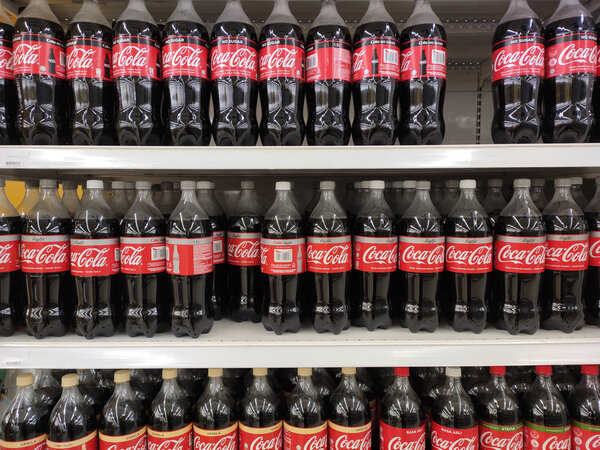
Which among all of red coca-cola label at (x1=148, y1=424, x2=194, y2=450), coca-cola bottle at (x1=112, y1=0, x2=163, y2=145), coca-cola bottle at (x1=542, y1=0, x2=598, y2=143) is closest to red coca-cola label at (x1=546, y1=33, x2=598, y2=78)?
coca-cola bottle at (x1=542, y1=0, x2=598, y2=143)

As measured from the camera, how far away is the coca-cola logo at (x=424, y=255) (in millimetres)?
1233

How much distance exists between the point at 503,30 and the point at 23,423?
6.98ft

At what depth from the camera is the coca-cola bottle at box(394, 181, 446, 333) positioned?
124 centimetres

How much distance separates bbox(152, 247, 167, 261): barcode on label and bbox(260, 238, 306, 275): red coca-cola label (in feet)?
1.18

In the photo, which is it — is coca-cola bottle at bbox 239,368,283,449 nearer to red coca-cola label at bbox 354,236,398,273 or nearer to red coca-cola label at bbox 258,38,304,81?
red coca-cola label at bbox 354,236,398,273

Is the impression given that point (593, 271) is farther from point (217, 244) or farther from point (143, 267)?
point (143, 267)

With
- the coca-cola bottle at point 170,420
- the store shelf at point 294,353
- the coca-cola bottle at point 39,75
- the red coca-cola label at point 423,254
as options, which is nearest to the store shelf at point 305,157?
the coca-cola bottle at point 39,75

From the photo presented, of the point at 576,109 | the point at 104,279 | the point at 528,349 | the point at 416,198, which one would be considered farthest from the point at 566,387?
the point at 104,279

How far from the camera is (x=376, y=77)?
1231 mm

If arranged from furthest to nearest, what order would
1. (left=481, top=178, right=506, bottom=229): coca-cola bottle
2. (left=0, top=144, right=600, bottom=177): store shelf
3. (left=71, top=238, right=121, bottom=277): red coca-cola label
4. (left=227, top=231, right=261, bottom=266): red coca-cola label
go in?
(left=481, top=178, right=506, bottom=229): coca-cola bottle → (left=227, top=231, right=261, bottom=266): red coca-cola label → (left=71, top=238, right=121, bottom=277): red coca-cola label → (left=0, top=144, right=600, bottom=177): store shelf

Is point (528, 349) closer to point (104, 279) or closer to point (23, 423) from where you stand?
point (104, 279)

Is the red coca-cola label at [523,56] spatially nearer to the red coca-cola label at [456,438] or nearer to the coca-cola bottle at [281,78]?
the coca-cola bottle at [281,78]

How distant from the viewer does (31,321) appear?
121 cm

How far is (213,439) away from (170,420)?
16 cm
